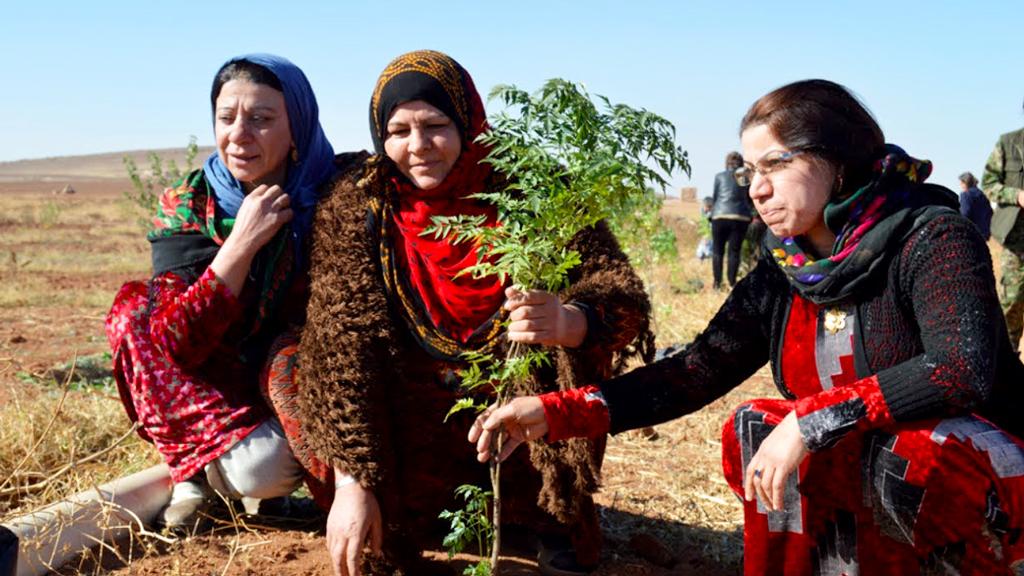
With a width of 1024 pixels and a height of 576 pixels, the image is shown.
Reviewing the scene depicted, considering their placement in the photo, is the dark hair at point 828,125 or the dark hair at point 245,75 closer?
the dark hair at point 828,125

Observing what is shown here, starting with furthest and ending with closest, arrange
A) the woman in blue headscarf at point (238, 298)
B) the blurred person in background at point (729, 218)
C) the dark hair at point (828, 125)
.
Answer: the blurred person in background at point (729, 218)
the woman in blue headscarf at point (238, 298)
the dark hair at point (828, 125)

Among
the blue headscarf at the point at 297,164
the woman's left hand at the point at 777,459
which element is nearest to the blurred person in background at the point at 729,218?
the blue headscarf at the point at 297,164

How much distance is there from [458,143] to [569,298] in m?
0.62

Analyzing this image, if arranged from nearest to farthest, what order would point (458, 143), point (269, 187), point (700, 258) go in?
point (458, 143), point (269, 187), point (700, 258)

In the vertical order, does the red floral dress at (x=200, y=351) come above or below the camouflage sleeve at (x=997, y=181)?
below

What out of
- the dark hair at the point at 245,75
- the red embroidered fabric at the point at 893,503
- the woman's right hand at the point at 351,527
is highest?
the dark hair at the point at 245,75

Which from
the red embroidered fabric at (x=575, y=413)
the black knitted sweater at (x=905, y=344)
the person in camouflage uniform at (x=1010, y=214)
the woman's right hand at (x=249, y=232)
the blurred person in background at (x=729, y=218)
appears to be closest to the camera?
the black knitted sweater at (x=905, y=344)

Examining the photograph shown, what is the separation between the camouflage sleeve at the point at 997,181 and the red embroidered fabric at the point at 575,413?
446 centimetres

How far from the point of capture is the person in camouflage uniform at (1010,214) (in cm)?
578

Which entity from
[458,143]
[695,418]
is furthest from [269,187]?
[695,418]

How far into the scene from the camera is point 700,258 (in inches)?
671

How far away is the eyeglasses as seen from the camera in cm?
218

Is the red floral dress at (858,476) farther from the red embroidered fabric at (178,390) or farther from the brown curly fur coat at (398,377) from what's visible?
the red embroidered fabric at (178,390)

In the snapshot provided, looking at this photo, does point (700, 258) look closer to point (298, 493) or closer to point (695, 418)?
point (695, 418)
